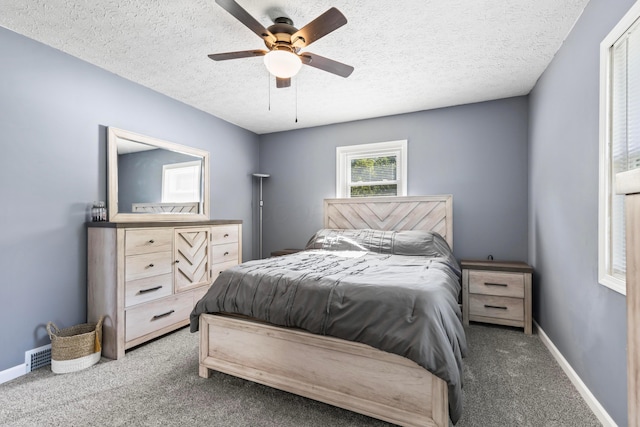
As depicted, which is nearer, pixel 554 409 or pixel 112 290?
pixel 554 409

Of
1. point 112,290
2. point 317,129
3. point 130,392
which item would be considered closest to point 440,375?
point 130,392

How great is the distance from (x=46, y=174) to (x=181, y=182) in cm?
128

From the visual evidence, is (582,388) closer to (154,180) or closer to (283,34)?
(283,34)

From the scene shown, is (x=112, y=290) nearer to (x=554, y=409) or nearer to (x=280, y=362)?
(x=280, y=362)

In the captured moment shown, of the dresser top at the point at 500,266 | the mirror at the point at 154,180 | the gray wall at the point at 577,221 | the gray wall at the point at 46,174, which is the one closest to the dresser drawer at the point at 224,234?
the mirror at the point at 154,180

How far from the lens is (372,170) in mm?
4199

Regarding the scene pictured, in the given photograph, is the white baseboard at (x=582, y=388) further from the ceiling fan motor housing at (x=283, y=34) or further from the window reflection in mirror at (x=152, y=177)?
the window reflection in mirror at (x=152, y=177)

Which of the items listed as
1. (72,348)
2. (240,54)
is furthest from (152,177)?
(240,54)

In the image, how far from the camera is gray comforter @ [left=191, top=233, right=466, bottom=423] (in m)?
1.47

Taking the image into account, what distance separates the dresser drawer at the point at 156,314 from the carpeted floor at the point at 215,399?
0.26 metres

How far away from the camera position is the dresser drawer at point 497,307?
2.94 metres

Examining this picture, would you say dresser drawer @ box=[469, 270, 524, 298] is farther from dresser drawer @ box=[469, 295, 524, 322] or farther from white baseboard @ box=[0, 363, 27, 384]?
white baseboard @ box=[0, 363, 27, 384]

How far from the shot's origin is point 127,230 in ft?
8.23

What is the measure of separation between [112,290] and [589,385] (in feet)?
11.4
